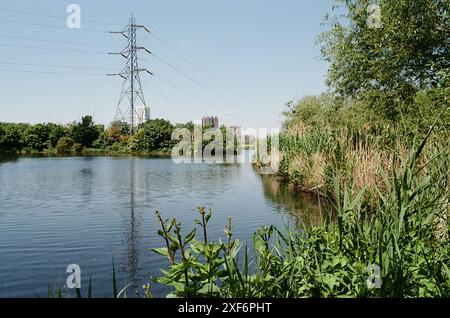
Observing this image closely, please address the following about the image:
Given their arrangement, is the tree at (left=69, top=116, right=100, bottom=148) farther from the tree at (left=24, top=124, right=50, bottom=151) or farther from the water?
the water

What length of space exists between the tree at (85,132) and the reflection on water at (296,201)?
44.3 metres

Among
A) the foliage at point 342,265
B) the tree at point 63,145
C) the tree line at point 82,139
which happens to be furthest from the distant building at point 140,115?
the foliage at point 342,265

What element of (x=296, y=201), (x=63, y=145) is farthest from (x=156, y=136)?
(x=296, y=201)

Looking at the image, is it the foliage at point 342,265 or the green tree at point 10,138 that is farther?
the green tree at point 10,138

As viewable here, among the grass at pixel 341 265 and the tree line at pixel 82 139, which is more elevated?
the tree line at pixel 82 139

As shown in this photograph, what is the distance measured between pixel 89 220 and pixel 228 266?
27.3ft

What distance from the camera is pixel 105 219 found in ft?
34.0

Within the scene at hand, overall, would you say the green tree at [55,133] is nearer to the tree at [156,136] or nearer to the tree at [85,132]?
the tree at [85,132]

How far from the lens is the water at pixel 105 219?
6215 millimetres

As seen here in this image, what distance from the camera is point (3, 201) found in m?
13.4

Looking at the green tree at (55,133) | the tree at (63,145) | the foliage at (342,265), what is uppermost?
the green tree at (55,133)

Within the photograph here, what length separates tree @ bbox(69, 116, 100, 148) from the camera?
5684 centimetres

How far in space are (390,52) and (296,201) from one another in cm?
524

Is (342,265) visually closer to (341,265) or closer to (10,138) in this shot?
(341,265)
